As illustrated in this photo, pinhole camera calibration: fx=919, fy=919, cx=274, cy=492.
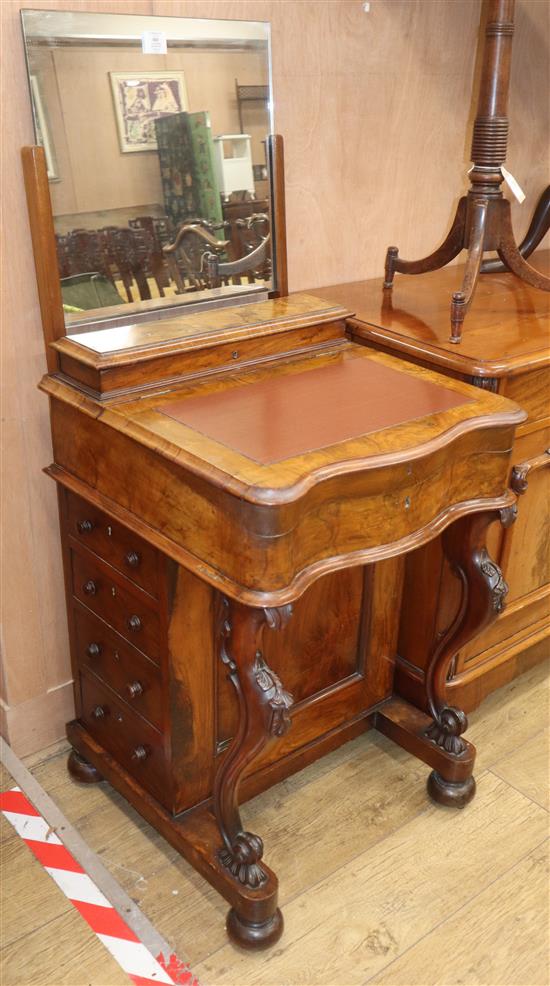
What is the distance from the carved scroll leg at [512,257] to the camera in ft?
6.73

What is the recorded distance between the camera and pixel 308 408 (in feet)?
5.16

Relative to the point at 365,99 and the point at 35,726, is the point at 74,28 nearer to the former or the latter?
the point at 365,99

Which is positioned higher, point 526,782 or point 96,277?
point 96,277

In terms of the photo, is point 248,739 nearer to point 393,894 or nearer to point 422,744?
point 393,894

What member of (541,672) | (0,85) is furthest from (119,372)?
(541,672)

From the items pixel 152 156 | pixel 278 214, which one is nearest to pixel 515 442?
pixel 278 214

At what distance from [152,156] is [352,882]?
1519 millimetres

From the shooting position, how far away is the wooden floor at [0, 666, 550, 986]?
1699 millimetres

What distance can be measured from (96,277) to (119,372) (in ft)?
1.04

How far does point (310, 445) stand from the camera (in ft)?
4.67

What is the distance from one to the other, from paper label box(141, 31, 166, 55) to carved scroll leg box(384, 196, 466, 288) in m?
0.72

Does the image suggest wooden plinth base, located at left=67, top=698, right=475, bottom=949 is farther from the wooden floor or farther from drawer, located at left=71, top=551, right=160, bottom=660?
drawer, located at left=71, top=551, right=160, bottom=660

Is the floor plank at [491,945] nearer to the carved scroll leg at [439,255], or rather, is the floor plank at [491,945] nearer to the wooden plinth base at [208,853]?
the wooden plinth base at [208,853]

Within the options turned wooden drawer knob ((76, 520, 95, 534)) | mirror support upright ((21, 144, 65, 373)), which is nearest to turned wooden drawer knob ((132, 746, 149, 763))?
turned wooden drawer knob ((76, 520, 95, 534))
